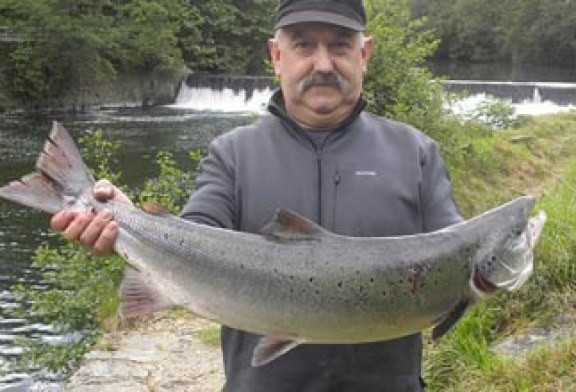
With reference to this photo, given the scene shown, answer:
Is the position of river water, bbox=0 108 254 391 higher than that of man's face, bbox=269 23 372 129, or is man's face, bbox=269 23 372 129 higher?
man's face, bbox=269 23 372 129

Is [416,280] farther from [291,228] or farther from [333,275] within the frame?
[291,228]

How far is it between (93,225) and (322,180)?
831mm

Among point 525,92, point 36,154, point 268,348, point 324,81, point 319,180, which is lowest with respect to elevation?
point 36,154

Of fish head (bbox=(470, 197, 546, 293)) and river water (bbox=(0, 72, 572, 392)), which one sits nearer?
fish head (bbox=(470, 197, 546, 293))

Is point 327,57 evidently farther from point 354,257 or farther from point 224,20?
point 224,20

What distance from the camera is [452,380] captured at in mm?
5367

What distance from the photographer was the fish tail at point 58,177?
285cm

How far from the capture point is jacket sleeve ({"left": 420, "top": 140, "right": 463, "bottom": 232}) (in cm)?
296

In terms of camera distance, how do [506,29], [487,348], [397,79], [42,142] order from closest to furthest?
[487,348] < [397,79] < [42,142] < [506,29]

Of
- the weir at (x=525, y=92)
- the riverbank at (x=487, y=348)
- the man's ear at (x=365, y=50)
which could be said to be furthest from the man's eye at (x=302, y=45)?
the weir at (x=525, y=92)

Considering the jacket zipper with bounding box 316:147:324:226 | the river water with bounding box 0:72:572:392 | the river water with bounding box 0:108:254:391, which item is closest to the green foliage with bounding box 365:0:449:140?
the river water with bounding box 0:72:572:392

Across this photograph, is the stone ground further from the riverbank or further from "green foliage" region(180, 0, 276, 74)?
"green foliage" region(180, 0, 276, 74)

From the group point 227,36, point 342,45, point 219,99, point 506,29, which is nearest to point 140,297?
point 342,45

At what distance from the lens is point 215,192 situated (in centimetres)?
294
